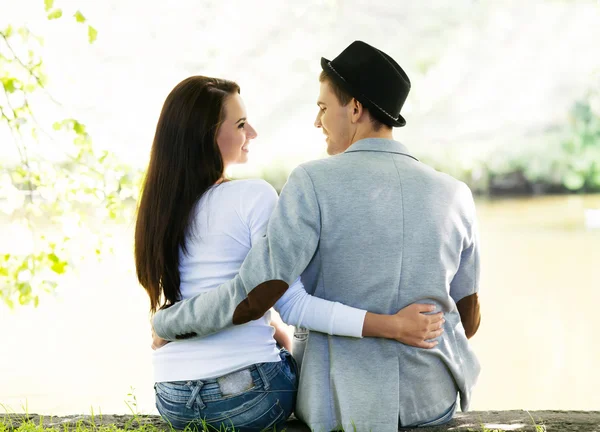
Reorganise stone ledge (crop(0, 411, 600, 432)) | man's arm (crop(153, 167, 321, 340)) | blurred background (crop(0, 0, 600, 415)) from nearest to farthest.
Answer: man's arm (crop(153, 167, 321, 340))
stone ledge (crop(0, 411, 600, 432))
blurred background (crop(0, 0, 600, 415))

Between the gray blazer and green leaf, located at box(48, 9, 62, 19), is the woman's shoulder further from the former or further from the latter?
green leaf, located at box(48, 9, 62, 19)

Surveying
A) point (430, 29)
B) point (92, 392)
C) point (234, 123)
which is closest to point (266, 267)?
point (234, 123)

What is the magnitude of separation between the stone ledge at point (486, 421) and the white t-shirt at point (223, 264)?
0.22 m

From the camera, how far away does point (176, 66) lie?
388 inches

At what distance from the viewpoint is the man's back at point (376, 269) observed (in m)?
1.52

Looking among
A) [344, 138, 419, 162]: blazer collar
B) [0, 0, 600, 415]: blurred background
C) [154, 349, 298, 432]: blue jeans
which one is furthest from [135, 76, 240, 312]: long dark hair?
[0, 0, 600, 415]: blurred background

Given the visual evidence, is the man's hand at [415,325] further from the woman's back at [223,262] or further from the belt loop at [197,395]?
the belt loop at [197,395]

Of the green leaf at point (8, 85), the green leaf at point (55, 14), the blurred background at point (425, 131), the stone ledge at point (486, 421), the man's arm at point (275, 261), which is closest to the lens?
the man's arm at point (275, 261)

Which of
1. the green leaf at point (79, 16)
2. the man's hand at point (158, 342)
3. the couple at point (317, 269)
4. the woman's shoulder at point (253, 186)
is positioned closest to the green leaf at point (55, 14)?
the green leaf at point (79, 16)

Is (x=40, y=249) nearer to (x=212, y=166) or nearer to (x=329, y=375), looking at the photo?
(x=212, y=166)

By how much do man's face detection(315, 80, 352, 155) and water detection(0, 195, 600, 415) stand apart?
1.54 meters

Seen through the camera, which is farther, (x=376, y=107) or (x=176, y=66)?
(x=176, y=66)

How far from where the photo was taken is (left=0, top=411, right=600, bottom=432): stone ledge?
170 centimetres

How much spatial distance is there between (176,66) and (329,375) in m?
8.78
